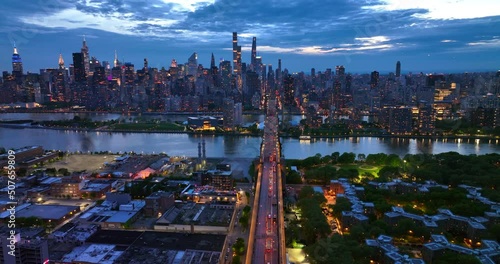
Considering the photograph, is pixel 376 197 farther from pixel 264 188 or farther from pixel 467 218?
pixel 264 188

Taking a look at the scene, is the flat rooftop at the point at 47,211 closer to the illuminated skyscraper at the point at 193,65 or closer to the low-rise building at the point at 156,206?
the low-rise building at the point at 156,206

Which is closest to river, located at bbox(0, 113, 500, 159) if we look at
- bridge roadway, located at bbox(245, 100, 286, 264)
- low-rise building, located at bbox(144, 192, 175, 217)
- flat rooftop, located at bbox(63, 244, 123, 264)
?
bridge roadway, located at bbox(245, 100, 286, 264)

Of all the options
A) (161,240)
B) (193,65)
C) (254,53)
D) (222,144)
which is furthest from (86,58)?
(161,240)

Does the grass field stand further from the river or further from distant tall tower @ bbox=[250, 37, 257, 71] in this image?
distant tall tower @ bbox=[250, 37, 257, 71]

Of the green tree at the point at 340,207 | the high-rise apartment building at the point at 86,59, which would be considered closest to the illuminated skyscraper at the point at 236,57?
the high-rise apartment building at the point at 86,59

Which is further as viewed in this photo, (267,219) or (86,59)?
(86,59)

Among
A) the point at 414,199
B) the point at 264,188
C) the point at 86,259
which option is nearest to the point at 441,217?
the point at 414,199

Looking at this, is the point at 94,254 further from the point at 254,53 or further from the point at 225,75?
the point at 254,53
